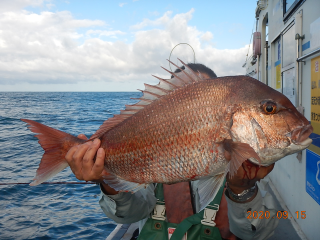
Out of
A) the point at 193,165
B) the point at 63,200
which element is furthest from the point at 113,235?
the point at 63,200

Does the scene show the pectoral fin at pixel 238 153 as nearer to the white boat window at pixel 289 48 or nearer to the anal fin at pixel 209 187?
the anal fin at pixel 209 187

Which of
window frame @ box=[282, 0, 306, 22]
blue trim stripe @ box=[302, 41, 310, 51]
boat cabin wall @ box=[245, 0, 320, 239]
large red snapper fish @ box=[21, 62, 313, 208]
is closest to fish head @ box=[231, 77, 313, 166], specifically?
large red snapper fish @ box=[21, 62, 313, 208]

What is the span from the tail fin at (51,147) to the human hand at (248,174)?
1156 mm

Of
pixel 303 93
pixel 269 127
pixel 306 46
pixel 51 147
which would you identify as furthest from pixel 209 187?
pixel 306 46

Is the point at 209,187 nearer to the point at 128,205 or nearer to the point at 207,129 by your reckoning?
the point at 207,129

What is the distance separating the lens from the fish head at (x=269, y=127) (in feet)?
4.73

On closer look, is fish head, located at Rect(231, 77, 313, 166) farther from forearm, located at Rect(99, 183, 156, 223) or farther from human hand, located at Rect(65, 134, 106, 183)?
forearm, located at Rect(99, 183, 156, 223)

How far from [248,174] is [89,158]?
1092mm

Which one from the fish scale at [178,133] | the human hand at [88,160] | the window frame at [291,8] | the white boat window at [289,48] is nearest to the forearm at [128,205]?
the human hand at [88,160]

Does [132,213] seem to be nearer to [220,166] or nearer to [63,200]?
[220,166]

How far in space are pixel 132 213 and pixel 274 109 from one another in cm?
146

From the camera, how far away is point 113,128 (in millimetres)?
1850

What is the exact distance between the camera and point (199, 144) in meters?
1.49

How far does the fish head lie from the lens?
144cm
